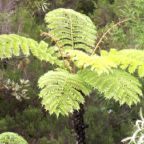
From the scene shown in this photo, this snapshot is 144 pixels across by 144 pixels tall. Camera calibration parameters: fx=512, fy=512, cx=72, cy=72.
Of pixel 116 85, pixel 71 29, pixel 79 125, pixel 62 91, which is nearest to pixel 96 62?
pixel 116 85

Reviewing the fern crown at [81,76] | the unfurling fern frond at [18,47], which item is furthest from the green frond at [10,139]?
the unfurling fern frond at [18,47]

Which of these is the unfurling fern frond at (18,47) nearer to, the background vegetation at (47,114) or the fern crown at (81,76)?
the fern crown at (81,76)

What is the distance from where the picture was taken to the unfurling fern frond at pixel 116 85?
13.7ft

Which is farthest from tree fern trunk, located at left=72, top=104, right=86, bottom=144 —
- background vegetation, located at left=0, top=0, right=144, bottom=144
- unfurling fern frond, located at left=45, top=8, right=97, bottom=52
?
unfurling fern frond, located at left=45, top=8, right=97, bottom=52

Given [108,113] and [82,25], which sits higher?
[82,25]

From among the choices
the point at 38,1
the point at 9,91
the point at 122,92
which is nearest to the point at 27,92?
the point at 9,91

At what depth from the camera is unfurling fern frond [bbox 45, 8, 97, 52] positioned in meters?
5.35

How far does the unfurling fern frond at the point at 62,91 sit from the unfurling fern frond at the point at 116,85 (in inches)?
4.0

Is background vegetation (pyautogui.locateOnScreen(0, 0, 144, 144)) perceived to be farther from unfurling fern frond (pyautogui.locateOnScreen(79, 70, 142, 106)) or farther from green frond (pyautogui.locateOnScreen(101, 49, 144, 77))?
unfurling fern frond (pyautogui.locateOnScreen(79, 70, 142, 106))

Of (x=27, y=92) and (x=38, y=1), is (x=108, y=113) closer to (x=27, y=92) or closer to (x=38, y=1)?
(x=27, y=92)

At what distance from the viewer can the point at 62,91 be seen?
4.26m

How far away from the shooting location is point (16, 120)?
19.7 ft

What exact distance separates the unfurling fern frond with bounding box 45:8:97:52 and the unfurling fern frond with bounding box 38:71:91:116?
3.04 feet

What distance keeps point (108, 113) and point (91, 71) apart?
61.6 inches
